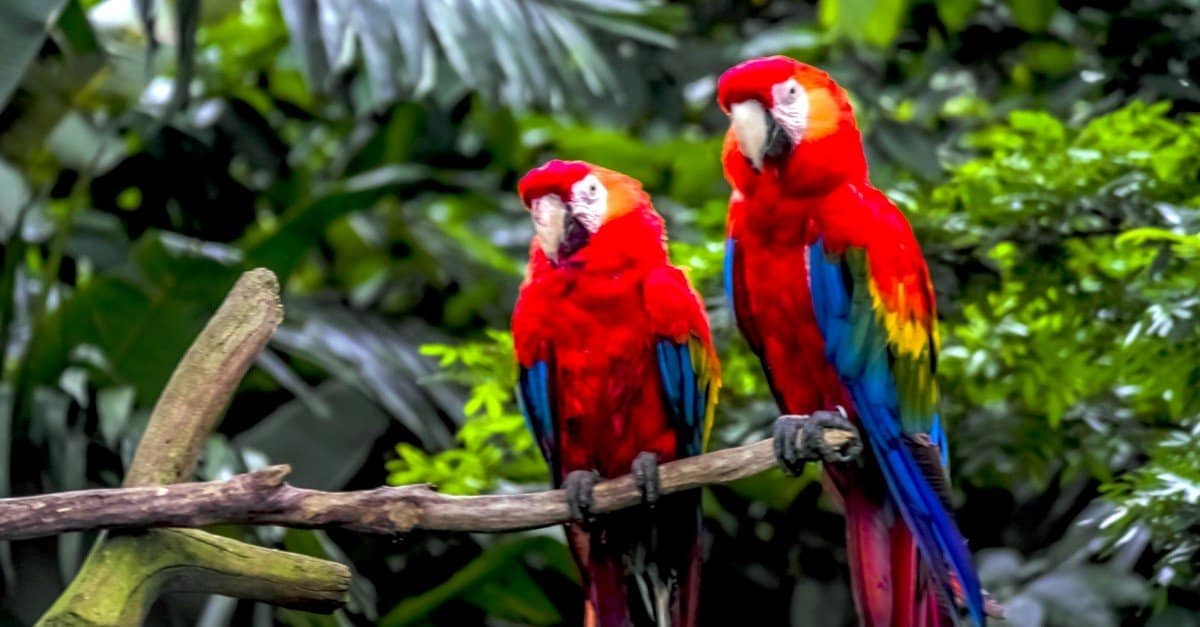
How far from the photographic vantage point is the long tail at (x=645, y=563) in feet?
3.42

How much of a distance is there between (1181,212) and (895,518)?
514 millimetres

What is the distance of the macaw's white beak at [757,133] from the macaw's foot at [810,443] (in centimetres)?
19

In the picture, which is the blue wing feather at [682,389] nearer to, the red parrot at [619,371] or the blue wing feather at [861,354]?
A: the red parrot at [619,371]

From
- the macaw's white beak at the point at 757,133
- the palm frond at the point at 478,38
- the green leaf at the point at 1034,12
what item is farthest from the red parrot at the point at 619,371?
the green leaf at the point at 1034,12

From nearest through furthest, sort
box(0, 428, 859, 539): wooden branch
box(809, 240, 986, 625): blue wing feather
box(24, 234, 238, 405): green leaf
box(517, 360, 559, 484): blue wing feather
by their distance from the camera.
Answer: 1. box(0, 428, 859, 539): wooden branch
2. box(809, 240, 986, 625): blue wing feather
3. box(517, 360, 559, 484): blue wing feather
4. box(24, 234, 238, 405): green leaf

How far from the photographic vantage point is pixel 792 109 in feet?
3.09

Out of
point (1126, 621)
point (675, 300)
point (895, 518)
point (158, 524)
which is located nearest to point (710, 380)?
point (675, 300)

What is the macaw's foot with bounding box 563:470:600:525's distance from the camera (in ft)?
3.13

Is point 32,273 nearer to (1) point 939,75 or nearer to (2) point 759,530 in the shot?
(2) point 759,530

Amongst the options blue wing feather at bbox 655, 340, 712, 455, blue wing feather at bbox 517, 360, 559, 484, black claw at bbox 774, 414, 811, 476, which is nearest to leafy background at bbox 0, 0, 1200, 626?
blue wing feather at bbox 517, 360, 559, 484

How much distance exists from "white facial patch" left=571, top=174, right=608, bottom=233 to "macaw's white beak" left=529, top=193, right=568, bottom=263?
1cm

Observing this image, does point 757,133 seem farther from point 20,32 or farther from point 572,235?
point 20,32

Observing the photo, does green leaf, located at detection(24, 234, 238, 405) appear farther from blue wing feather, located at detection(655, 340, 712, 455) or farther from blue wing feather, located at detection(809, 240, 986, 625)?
blue wing feather, located at detection(809, 240, 986, 625)

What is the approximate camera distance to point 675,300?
3.41 ft
